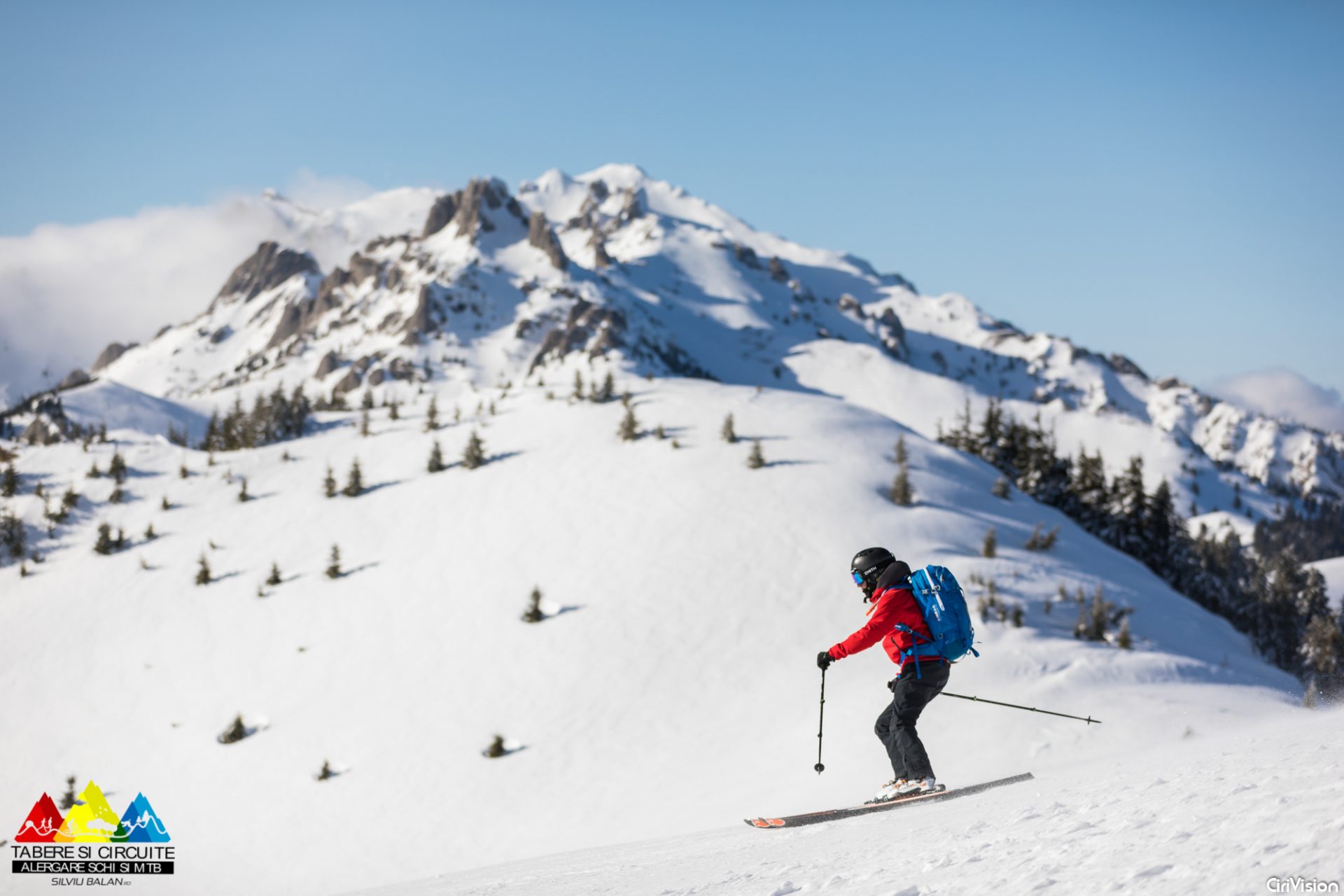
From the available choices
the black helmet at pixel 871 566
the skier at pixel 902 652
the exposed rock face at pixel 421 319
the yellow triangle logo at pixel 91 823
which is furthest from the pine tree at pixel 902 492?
the exposed rock face at pixel 421 319

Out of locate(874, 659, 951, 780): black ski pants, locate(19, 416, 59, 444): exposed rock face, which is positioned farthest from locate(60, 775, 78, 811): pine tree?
locate(19, 416, 59, 444): exposed rock face

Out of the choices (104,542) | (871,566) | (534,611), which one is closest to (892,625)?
(871,566)

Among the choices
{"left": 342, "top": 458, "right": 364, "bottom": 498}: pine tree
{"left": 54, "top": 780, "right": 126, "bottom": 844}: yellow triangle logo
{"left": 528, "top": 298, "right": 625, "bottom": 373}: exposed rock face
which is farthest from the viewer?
{"left": 528, "top": 298, "right": 625, "bottom": 373}: exposed rock face

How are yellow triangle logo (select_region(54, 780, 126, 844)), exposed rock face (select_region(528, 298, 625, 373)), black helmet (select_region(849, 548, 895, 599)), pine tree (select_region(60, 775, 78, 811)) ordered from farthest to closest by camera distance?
exposed rock face (select_region(528, 298, 625, 373)), pine tree (select_region(60, 775, 78, 811)), yellow triangle logo (select_region(54, 780, 126, 844)), black helmet (select_region(849, 548, 895, 599))

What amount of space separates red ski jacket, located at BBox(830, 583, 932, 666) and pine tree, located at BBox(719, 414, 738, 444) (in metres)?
32.3

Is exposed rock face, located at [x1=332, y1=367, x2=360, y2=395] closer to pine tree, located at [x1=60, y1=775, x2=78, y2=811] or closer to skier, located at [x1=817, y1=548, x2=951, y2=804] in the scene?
pine tree, located at [x1=60, y1=775, x2=78, y2=811]

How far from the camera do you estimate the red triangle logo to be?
2328 centimetres

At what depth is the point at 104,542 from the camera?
40312 millimetres

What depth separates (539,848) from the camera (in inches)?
765

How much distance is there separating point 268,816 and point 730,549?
1676 centimetres

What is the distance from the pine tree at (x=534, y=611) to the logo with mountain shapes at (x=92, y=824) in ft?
37.5

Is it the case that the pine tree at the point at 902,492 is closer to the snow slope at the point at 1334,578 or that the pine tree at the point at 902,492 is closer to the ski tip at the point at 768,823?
the ski tip at the point at 768,823

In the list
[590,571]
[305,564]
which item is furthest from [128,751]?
[590,571]

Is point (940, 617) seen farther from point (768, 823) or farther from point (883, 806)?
point (768, 823)
